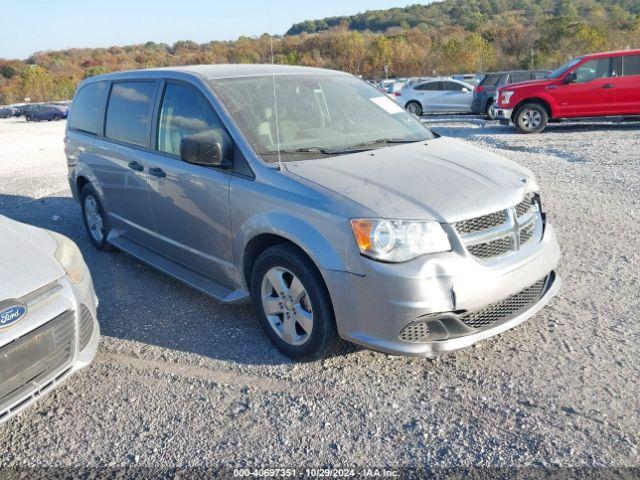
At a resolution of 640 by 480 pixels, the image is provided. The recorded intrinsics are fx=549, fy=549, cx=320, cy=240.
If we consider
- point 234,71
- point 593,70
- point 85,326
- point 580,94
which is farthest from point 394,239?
point 593,70

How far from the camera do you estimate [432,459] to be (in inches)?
103

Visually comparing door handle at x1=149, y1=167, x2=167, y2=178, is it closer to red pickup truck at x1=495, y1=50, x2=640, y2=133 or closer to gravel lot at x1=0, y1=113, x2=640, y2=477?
gravel lot at x1=0, y1=113, x2=640, y2=477

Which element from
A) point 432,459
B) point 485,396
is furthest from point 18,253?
point 485,396

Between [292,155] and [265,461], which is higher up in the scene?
[292,155]

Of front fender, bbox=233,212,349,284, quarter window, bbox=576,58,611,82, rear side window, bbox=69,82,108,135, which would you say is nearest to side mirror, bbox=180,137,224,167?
front fender, bbox=233,212,349,284

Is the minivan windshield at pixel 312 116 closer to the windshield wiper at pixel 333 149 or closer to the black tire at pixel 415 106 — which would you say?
the windshield wiper at pixel 333 149

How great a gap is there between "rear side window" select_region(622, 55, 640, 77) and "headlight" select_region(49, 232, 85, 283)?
13.7 meters

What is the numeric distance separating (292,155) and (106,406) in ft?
6.24

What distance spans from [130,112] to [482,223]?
10.9 feet

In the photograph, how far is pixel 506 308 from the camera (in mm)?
3256

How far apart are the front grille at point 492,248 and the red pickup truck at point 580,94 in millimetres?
12015

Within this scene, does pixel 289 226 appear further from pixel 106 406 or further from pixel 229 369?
pixel 106 406

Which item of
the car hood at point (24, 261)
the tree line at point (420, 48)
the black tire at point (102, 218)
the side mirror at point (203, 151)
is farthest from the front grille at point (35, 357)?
the tree line at point (420, 48)

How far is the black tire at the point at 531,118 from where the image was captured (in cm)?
1404
